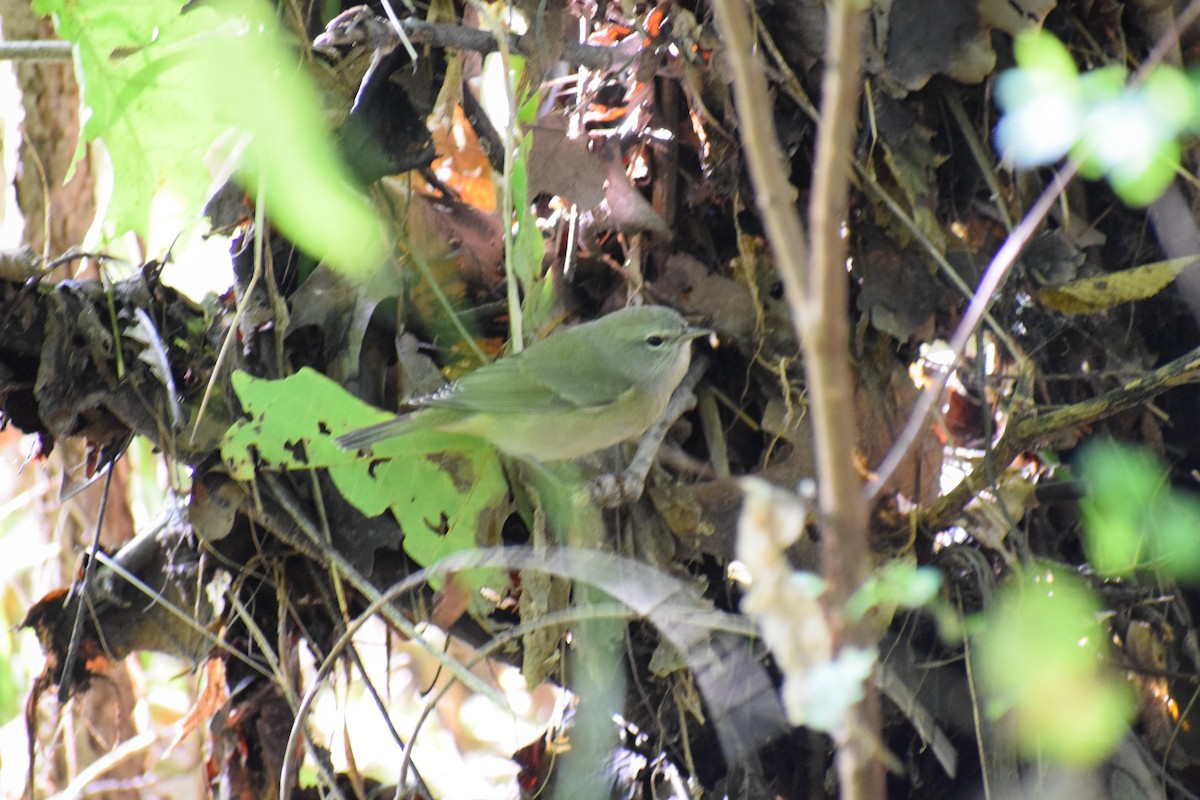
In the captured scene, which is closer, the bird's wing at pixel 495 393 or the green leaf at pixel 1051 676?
the green leaf at pixel 1051 676

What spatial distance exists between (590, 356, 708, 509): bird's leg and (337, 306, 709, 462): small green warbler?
33mm

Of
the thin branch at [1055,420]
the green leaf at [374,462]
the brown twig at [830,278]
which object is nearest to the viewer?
the brown twig at [830,278]

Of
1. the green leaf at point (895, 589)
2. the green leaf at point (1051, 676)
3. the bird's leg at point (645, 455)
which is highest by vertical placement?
the green leaf at point (895, 589)

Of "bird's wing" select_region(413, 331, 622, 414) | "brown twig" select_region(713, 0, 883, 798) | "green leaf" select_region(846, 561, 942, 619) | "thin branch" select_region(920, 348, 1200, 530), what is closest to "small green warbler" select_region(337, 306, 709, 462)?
"bird's wing" select_region(413, 331, 622, 414)

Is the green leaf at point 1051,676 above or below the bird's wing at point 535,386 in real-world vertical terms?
below

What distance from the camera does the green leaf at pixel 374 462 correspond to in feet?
7.73

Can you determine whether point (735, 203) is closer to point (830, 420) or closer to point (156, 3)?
point (156, 3)

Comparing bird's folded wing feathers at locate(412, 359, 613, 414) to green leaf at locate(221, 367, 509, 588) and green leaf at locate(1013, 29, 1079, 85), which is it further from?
green leaf at locate(1013, 29, 1079, 85)

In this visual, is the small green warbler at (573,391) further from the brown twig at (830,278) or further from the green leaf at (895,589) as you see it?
the brown twig at (830,278)

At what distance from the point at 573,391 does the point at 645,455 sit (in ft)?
1.34

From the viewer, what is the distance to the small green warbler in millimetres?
2557

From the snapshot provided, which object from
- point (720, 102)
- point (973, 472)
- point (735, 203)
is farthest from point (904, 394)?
point (720, 102)

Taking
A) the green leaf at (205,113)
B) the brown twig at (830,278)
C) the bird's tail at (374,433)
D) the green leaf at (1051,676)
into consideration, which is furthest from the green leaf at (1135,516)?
the brown twig at (830,278)

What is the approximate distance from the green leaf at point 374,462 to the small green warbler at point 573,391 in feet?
0.21
